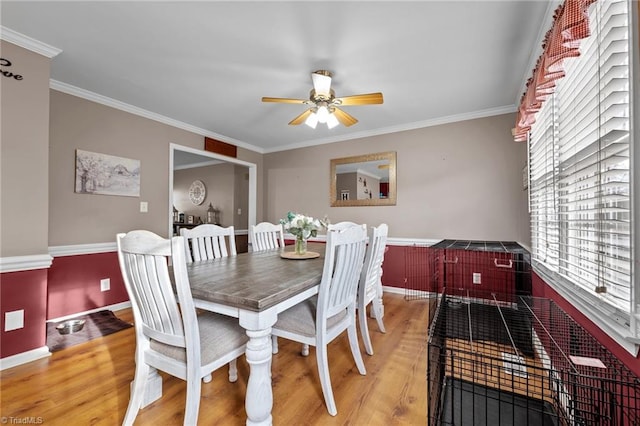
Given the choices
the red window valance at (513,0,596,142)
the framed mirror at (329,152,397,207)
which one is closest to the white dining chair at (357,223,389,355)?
the red window valance at (513,0,596,142)

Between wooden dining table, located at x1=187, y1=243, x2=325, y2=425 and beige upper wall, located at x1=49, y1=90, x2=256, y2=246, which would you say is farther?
beige upper wall, located at x1=49, y1=90, x2=256, y2=246

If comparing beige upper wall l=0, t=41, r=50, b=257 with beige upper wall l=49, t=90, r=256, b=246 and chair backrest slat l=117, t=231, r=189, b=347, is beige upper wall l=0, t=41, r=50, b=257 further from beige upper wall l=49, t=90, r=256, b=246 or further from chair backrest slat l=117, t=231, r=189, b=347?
chair backrest slat l=117, t=231, r=189, b=347

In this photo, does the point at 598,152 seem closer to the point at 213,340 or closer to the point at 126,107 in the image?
the point at 213,340

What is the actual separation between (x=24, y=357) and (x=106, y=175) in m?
1.75

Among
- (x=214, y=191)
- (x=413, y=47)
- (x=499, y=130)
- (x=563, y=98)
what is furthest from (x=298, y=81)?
(x=214, y=191)

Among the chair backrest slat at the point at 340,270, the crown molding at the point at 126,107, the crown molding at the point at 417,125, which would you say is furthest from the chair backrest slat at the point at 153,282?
the crown molding at the point at 417,125

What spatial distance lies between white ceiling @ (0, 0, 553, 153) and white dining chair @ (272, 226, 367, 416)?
4.57 feet

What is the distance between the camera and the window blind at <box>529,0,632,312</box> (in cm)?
95

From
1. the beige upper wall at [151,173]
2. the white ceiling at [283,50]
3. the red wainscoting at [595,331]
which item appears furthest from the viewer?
the beige upper wall at [151,173]

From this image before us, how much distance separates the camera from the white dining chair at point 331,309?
1453 mm

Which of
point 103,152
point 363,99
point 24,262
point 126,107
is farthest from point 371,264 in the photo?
point 126,107

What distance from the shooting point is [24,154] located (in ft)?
6.43

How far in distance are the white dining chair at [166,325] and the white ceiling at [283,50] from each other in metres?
1.49

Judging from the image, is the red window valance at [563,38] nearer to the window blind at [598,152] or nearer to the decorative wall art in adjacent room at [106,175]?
the window blind at [598,152]
